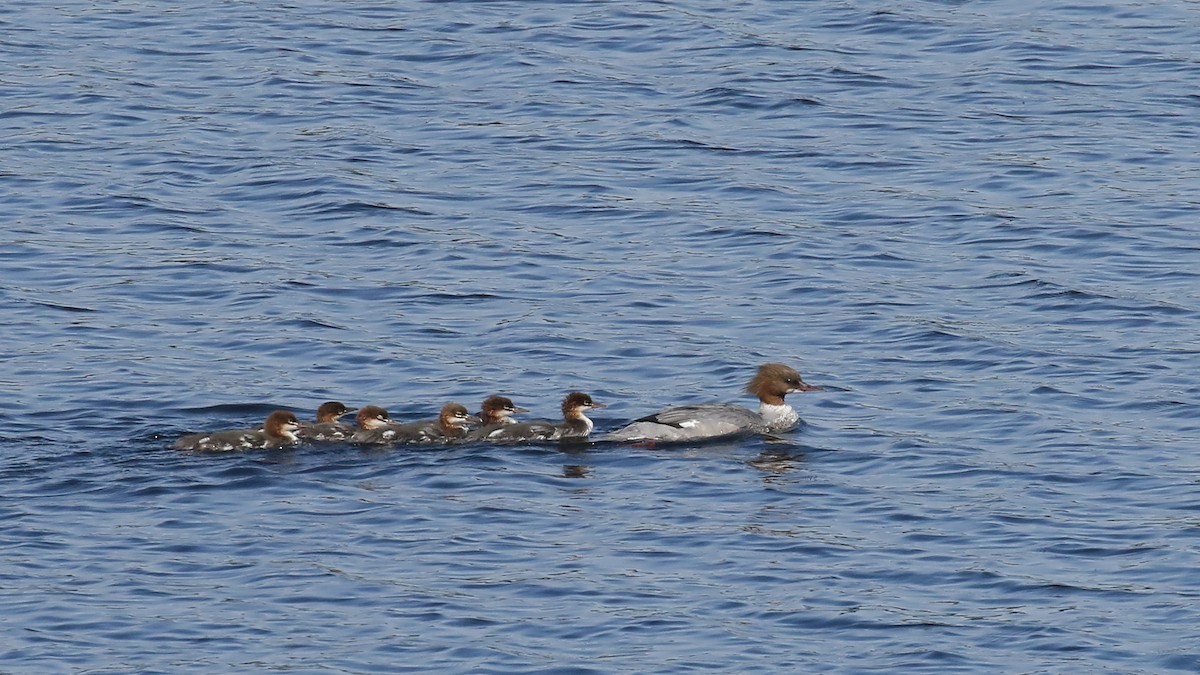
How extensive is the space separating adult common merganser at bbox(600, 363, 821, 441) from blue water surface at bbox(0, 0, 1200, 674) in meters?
0.19

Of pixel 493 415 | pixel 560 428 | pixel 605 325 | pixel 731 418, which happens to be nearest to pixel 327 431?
pixel 493 415

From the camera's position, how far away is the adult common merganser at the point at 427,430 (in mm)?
15359

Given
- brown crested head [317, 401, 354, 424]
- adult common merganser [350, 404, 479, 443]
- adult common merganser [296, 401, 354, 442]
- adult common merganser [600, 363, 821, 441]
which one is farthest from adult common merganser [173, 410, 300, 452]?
adult common merganser [600, 363, 821, 441]

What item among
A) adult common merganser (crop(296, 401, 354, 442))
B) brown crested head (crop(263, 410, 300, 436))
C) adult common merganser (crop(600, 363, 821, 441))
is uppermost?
brown crested head (crop(263, 410, 300, 436))

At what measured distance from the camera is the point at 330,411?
15547mm

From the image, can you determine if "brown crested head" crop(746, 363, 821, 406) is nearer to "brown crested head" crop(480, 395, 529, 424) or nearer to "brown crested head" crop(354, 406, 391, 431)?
"brown crested head" crop(480, 395, 529, 424)

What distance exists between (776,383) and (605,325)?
2390 millimetres

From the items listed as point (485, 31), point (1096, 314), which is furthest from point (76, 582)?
point (485, 31)

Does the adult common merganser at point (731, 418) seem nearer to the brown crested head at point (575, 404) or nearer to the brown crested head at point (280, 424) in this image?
the brown crested head at point (575, 404)

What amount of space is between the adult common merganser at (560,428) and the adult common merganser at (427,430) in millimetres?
233

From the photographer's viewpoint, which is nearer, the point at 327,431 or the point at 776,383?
the point at 327,431

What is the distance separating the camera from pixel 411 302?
61.6 ft

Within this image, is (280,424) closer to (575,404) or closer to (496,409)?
(496,409)

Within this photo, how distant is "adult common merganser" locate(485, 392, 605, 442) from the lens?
51.4 feet
